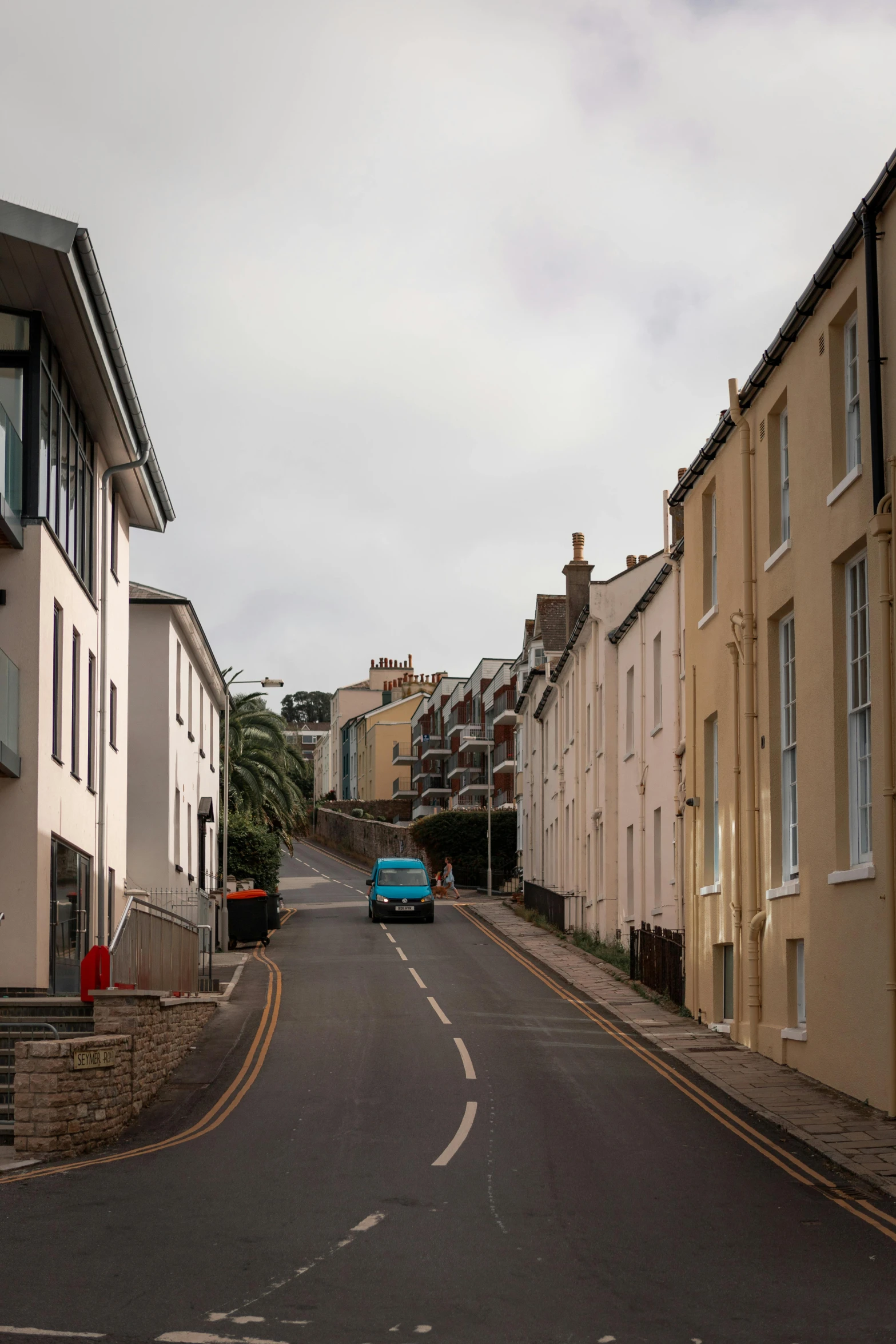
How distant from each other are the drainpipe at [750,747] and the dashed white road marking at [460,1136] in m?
4.84

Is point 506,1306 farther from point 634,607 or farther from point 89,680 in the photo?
point 634,607

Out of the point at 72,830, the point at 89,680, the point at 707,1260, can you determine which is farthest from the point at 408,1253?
the point at 89,680

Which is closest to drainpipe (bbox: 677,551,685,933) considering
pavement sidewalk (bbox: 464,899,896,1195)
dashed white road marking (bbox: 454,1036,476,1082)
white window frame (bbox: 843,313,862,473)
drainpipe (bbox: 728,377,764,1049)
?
pavement sidewalk (bbox: 464,899,896,1195)

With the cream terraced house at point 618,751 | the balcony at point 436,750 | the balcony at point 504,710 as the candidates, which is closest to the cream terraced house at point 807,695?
the cream terraced house at point 618,751

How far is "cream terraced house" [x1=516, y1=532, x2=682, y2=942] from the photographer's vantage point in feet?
82.3

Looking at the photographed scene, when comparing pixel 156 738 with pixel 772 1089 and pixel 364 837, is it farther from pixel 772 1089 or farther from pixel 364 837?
pixel 364 837

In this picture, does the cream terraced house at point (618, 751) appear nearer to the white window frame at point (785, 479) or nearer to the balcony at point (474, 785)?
the white window frame at point (785, 479)

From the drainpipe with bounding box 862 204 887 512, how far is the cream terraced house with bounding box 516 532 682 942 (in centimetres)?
990

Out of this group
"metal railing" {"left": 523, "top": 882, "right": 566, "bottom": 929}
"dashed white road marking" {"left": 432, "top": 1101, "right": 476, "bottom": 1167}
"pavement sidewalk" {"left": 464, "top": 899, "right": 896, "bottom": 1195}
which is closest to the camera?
"dashed white road marking" {"left": 432, "top": 1101, "right": 476, "bottom": 1167}

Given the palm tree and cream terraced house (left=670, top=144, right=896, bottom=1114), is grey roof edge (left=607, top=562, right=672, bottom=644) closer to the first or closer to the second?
cream terraced house (left=670, top=144, right=896, bottom=1114)

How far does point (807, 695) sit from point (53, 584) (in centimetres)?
1054

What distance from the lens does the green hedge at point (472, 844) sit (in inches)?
2608

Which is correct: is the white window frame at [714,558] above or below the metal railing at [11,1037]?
above

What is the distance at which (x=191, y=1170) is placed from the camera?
10914 millimetres
